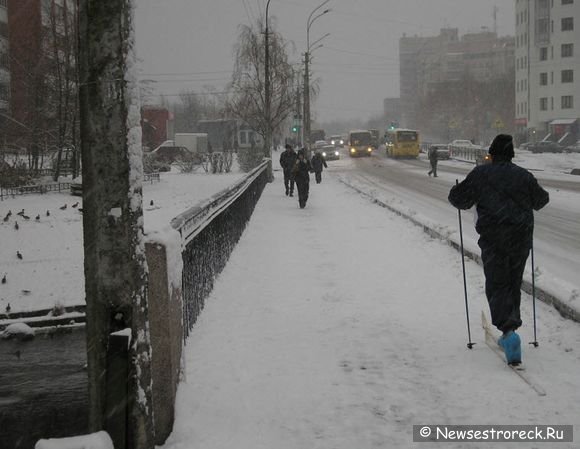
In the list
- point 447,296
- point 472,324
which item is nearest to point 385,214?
point 447,296

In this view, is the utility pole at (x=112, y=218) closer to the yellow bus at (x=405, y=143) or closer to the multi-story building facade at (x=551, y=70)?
the yellow bus at (x=405, y=143)

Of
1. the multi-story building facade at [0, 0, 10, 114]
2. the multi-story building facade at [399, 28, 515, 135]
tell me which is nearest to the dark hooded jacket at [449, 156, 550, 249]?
the multi-story building facade at [0, 0, 10, 114]

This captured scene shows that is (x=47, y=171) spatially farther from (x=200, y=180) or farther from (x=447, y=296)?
(x=447, y=296)

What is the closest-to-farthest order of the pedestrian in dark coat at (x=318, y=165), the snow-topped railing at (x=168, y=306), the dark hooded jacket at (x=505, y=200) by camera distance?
the snow-topped railing at (x=168, y=306), the dark hooded jacket at (x=505, y=200), the pedestrian in dark coat at (x=318, y=165)

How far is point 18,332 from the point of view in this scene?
8016mm

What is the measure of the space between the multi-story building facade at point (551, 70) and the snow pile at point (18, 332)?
8232cm

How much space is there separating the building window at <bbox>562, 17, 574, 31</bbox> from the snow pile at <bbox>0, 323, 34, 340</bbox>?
90533 millimetres

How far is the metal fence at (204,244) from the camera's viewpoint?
21.8ft

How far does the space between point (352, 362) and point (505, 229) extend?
1.58m

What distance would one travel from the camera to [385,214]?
59.9 ft

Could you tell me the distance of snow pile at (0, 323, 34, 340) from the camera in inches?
311

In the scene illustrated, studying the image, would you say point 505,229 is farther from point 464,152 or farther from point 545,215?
point 464,152

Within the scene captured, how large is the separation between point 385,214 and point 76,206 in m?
12.6

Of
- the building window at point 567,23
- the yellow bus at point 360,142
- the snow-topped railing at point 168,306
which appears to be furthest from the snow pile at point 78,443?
the building window at point 567,23
